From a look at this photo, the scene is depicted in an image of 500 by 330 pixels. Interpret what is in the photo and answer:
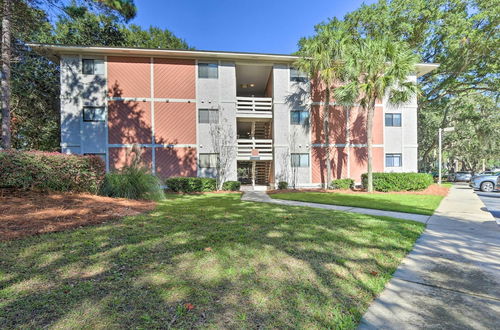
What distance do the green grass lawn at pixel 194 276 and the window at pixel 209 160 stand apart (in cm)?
1118

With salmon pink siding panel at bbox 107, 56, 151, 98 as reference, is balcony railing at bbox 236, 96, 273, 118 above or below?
below

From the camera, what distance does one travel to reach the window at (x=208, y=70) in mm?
16047

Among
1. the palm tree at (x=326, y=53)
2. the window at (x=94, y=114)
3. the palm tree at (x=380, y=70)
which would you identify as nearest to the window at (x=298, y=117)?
the palm tree at (x=326, y=53)

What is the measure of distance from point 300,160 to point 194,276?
585 inches

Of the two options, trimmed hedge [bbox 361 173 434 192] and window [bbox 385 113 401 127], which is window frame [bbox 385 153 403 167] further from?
trimmed hedge [bbox 361 173 434 192]

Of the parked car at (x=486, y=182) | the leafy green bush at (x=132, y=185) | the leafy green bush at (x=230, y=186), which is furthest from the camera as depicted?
the leafy green bush at (x=230, y=186)

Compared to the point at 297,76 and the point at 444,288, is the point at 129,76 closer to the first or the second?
the point at 297,76

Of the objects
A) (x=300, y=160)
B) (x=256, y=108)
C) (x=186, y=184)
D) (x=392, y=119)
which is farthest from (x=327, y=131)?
(x=186, y=184)

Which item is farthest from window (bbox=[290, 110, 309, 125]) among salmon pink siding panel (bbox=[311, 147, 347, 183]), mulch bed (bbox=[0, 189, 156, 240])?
mulch bed (bbox=[0, 189, 156, 240])

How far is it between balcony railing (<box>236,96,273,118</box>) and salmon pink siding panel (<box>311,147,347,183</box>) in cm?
461

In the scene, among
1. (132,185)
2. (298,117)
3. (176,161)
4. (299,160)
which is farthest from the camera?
(298,117)

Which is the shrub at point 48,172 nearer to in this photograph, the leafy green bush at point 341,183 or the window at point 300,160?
the window at point 300,160

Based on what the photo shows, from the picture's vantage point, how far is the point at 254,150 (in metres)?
16.4

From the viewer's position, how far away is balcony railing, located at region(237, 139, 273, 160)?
16.4m
